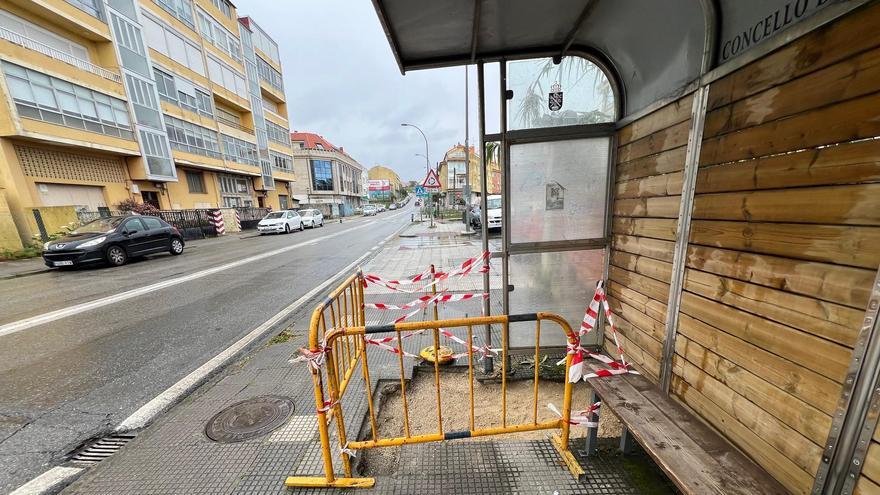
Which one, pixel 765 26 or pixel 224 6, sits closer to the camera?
pixel 765 26

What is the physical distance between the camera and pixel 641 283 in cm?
284

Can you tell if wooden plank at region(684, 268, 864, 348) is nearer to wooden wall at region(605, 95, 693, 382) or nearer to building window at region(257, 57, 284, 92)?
wooden wall at region(605, 95, 693, 382)

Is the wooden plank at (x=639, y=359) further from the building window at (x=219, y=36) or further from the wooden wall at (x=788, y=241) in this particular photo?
the building window at (x=219, y=36)

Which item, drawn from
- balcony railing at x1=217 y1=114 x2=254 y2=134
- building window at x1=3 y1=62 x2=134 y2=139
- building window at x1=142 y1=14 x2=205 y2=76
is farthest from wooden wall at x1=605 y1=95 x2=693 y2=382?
balcony railing at x1=217 y1=114 x2=254 y2=134

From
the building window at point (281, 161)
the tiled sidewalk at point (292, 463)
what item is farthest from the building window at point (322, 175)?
the tiled sidewalk at point (292, 463)

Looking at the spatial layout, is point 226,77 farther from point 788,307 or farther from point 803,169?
point 788,307

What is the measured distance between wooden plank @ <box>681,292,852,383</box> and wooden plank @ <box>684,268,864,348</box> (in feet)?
0.11

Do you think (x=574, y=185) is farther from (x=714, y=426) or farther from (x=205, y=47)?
(x=205, y=47)

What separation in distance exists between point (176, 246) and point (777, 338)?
15.7 metres

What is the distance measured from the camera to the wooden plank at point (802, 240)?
1.28m

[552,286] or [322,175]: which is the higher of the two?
[322,175]

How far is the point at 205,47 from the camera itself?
21.9 m

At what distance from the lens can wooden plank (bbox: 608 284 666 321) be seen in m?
2.59

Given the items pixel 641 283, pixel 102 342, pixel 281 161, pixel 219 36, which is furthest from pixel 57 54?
pixel 641 283
